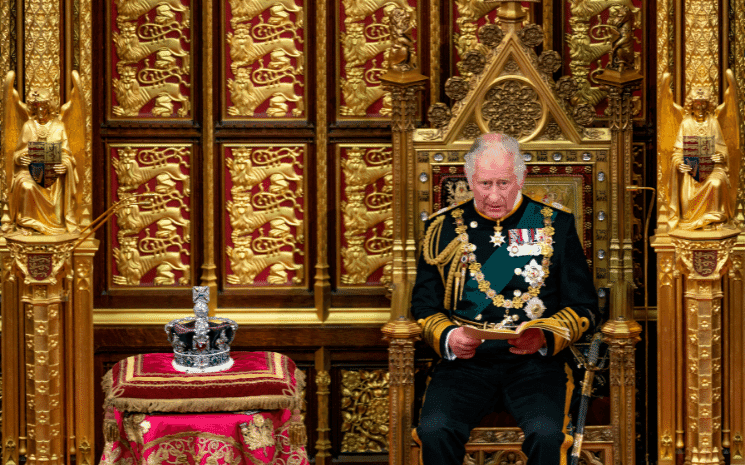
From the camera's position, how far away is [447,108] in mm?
5461

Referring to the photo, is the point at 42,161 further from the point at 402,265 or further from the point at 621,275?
the point at 621,275

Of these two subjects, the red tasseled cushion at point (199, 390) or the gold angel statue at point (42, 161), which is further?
the gold angel statue at point (42, 161)

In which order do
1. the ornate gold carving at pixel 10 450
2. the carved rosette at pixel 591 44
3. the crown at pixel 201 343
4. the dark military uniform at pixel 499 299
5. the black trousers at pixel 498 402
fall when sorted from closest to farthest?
the black trousers at pixel 498 402, the dark military uniform at pixel 499 299, the crown at pixel 201 343, the ornate gold carving at pixel 10 450, the carved rosette at pixel 591 44

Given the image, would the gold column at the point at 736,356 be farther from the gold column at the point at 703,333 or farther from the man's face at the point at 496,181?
the man's face at the point at 496,181

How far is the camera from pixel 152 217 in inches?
235

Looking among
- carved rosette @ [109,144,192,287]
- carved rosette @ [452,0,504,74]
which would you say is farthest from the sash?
carved rosette @ [109,144,192,287]

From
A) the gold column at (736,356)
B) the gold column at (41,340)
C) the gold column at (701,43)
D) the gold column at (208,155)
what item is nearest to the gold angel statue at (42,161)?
the gold column at (41,340)

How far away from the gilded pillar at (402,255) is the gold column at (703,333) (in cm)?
132

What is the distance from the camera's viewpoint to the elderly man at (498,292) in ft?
16.0

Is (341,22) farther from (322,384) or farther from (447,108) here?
(322,384)

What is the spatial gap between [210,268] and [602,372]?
2216 millimetres

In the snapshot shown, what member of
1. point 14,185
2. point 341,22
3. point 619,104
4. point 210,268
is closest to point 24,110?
point 14,185

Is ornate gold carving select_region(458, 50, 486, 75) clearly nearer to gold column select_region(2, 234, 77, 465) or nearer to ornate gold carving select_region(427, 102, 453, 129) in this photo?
ornate gold carving select_region(427, 102, 453, 129)

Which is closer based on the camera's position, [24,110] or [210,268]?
[24,110]
